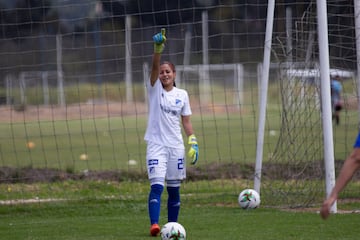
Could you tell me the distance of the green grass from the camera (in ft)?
28.2

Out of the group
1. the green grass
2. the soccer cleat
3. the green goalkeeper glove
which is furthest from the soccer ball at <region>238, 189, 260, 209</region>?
the green goalkeeper glove

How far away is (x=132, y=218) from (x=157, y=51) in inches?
109

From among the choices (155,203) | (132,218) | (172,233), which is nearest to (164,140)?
(155,203)

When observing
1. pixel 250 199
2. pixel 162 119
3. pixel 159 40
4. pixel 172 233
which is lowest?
pixel 250 199

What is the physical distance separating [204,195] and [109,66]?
14.8 ft

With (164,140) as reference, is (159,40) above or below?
above

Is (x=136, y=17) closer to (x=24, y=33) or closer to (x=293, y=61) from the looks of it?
(x=24, y=33)

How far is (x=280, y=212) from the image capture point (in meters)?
10.3

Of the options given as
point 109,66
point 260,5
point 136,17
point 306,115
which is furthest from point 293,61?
point 109,66

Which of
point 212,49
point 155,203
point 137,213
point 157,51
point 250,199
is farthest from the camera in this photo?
point 212,49

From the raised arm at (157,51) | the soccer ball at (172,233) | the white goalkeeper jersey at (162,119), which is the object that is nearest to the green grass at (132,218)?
the soccer ball at (172,233)

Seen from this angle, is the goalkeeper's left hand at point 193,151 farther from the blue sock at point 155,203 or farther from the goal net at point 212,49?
the goal net at point 212,49

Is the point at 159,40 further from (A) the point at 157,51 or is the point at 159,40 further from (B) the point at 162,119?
(B) the point at 162,119

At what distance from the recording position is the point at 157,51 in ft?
27.1
